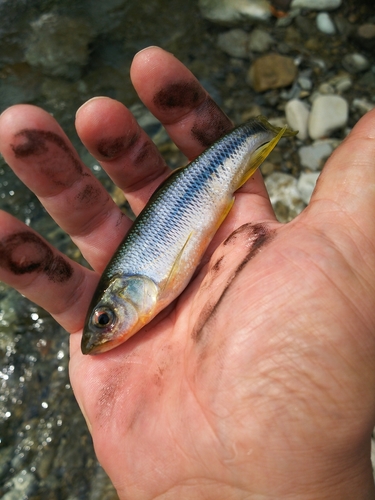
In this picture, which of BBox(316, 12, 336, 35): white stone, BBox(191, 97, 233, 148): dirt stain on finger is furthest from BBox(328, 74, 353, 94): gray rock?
BBox(191, 97, 233, 148): dirt stain on finger

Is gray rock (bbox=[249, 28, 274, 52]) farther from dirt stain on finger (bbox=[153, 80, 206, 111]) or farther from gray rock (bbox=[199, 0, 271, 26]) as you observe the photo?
dirt stain on finger (bbox=[153, 80, 206, 111])

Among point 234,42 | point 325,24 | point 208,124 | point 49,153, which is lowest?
point 325,24

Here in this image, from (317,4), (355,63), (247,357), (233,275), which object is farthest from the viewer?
(317,4)

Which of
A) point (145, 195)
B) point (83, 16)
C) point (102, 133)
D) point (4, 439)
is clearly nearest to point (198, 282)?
point (145, 195)

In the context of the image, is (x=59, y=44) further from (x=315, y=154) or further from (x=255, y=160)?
(x=255, y=160)

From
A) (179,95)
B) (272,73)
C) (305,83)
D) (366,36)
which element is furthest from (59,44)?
(366,36)

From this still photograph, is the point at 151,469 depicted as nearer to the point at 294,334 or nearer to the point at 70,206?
the point at 294,334
